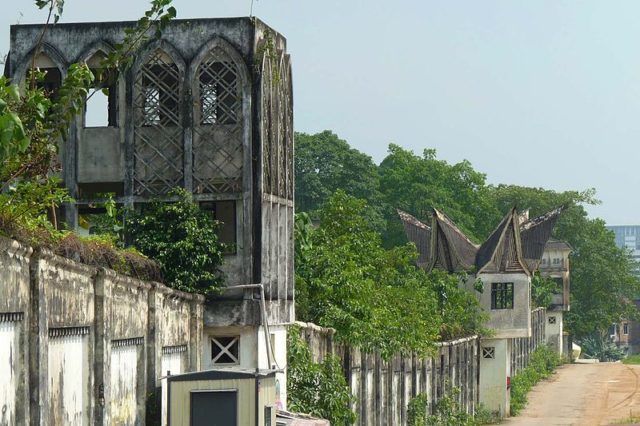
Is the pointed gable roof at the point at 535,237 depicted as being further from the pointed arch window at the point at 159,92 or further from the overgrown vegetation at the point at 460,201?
the pointed arch window at the point at 159,92

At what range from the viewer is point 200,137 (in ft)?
77.0

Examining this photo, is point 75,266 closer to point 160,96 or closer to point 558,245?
point 160,96

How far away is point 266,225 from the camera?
930 inches

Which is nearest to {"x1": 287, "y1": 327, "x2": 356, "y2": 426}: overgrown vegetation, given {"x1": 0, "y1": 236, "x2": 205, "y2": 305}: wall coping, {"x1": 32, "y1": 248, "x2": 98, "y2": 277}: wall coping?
{"x1": 0, "y1": 236, "x2": 205, "y2": 305}: wall coping

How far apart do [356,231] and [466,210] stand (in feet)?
202

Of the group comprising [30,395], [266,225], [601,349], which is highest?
[266,225]

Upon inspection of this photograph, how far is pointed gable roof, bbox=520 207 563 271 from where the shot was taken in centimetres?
7044

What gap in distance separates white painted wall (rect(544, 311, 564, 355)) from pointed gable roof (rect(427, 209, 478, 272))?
3786 cm

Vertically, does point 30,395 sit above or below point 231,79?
below

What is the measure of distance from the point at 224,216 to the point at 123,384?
6.57 metres

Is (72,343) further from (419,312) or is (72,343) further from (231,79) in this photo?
(419,312)

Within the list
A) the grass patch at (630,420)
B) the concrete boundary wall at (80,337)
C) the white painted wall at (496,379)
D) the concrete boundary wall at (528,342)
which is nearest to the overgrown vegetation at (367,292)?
the white painted wall at (496,379)

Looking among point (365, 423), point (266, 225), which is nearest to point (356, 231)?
point (365, 423)

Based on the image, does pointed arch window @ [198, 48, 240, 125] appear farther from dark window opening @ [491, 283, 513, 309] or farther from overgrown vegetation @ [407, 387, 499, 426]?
dark window opening @ [491, 283, 513, 309]
